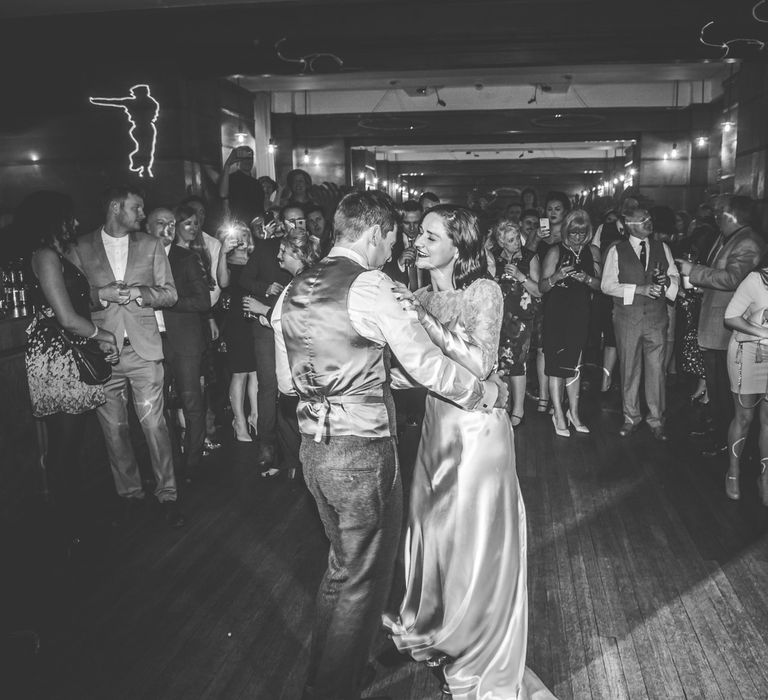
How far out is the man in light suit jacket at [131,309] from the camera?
3.39m

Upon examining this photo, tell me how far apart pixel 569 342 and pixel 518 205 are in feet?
7.58

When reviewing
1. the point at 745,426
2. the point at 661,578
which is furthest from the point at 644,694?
the point at 745,426

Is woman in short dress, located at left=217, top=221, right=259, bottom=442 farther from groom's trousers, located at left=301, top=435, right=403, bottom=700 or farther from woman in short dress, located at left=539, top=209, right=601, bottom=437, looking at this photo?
groom's trousers, located at left=301, top=435, right=403, bottom=700

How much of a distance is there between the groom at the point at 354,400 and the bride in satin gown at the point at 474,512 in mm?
225

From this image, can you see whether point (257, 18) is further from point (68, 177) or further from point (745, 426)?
point (745, 426)

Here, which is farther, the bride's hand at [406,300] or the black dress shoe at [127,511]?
the black dress shoe at [127,511]

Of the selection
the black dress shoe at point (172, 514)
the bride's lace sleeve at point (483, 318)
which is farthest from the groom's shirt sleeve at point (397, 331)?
the black dress shoe at point (172, 514)

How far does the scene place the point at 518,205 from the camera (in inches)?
267

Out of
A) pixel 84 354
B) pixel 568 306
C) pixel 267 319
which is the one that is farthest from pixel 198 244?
pixel 568 306

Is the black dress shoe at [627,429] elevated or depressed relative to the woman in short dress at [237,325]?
depressed

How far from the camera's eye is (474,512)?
2148 mm

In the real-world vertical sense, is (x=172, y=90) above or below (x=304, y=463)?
above

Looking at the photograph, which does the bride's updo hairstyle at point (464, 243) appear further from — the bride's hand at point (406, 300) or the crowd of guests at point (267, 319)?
the bride's hand at point (406, 300)

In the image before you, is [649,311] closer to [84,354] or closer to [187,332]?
[187,332]
